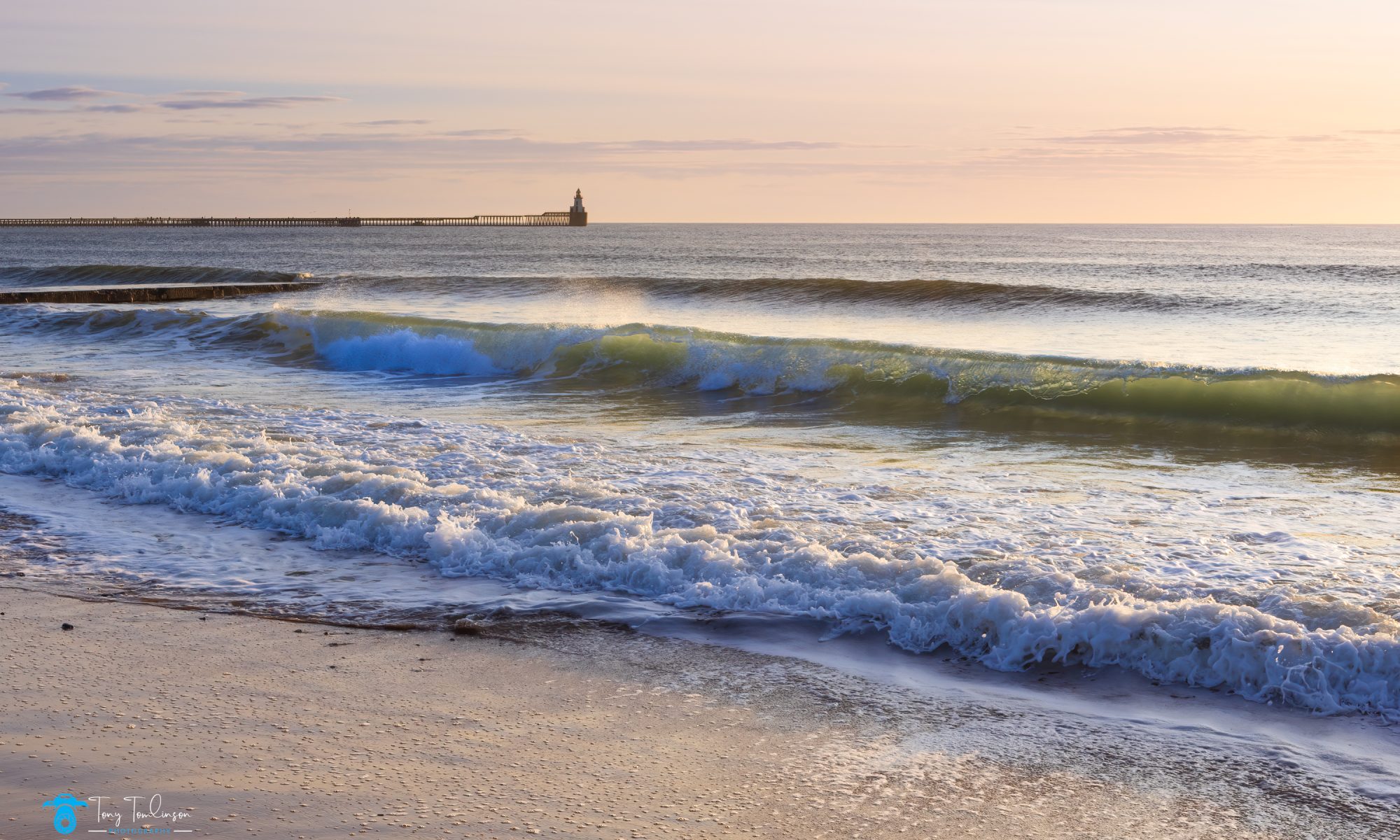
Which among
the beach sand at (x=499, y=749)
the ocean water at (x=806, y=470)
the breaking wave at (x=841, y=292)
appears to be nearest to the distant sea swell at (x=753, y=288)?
the breaking wave at (x=841, y=292)

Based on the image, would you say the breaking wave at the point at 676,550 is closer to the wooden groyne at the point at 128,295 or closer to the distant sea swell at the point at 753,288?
the distant sea swell at the point at 753,288

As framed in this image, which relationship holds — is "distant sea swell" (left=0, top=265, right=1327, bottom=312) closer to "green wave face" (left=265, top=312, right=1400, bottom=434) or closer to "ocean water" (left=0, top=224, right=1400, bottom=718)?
"ocean water" (left=0, top=224, right=1400, bottom=718)

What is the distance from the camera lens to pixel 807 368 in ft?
50.6

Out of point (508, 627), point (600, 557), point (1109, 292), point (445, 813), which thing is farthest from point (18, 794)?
point (1109, 292)

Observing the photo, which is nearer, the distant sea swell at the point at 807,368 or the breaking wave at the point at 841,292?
the distant sea swell at the point at 807,368

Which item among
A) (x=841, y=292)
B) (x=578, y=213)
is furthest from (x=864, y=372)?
(x=578, y=213)

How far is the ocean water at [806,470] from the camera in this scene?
A: 5328 millimetres

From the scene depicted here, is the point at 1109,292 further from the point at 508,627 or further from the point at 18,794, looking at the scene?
the point at 18,794

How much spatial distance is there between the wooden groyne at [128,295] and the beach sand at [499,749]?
30.7m

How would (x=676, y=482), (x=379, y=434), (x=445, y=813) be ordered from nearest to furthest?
(x=445, y=813)
(x=676, y=482)
(x=379, y=434)

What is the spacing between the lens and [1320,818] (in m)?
3.49

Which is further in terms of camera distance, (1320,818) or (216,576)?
(216,576)

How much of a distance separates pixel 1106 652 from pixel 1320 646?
0.85m

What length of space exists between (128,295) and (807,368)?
84.0 ft
